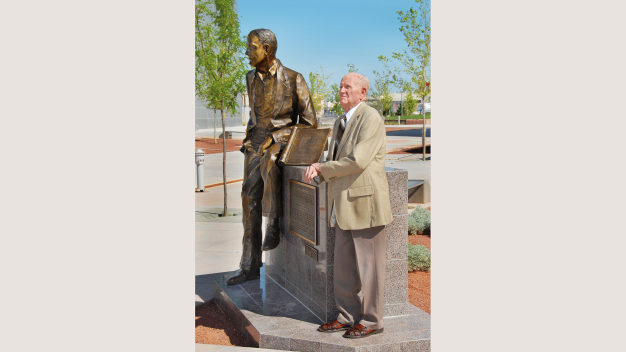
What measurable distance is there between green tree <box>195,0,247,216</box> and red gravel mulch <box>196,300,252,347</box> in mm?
5214

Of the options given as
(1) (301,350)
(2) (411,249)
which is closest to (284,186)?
(1) (301,350)

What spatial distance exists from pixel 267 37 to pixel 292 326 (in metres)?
2.65

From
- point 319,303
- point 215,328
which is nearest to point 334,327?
point 319,303

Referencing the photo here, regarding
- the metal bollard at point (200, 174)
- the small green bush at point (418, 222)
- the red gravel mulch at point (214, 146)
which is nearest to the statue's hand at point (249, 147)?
the small green bush at point (418, 222)

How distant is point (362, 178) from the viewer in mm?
3793

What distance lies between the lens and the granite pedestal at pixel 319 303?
400cm

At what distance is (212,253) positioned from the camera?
766 cm

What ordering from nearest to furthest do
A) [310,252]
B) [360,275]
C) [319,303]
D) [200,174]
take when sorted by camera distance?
[360,275] → [319,303] → [310,252] → [200,174]

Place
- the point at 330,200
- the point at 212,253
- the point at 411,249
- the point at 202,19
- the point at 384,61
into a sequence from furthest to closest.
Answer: the point at 384,61 < the point at 202,19 < the point at 212,253 < the point at 411,249 < the point at 330,200

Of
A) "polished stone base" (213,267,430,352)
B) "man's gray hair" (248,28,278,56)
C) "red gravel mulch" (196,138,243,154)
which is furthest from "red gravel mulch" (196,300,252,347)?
"red gravel mulch" (196,138,243,154)

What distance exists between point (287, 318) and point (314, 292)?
317 millimetres

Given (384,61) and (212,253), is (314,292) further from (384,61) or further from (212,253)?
(384,61)

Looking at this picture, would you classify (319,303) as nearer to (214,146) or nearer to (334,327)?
(334,327)

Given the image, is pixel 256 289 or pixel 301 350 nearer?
pixel 301 350
